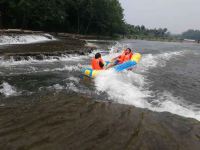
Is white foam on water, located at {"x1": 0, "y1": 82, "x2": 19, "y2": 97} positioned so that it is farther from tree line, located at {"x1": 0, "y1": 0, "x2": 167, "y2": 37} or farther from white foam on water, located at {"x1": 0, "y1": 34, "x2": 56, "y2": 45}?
tree line, located at {"x1": 0, "y1": 0, "x2": 167, "y2": 37}

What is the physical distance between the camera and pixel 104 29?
53.1m

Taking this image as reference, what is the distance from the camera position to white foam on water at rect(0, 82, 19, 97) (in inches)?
284

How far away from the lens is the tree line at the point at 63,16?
3219cm

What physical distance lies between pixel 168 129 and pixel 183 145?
2.19 ft

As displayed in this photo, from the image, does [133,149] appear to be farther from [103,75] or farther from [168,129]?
[103,75]

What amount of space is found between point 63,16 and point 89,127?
34.7 meters

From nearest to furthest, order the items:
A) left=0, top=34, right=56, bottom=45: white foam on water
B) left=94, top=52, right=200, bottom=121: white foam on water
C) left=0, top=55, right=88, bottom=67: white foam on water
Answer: left=94, top=52, right=200, bottom=121: white foam on water < left=0, top=55, right=88, bottom=67: white foam on water < left=0, top=34, right=56, bottom=45: white foam on water

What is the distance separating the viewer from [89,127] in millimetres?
5148

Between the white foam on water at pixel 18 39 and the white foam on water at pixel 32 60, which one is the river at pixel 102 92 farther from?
the white foam on water at pixel 18 39

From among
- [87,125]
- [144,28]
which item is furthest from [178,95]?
[144,28]

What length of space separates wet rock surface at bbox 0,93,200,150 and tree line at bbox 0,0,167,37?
1048 inches

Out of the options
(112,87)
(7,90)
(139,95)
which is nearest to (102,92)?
(112,87)

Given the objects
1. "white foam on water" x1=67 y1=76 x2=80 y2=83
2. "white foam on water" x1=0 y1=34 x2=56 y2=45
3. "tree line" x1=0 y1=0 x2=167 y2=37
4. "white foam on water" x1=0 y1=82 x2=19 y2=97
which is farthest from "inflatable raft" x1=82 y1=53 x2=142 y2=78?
"tree line" x1=0 y1=0 x2=167 y2=37

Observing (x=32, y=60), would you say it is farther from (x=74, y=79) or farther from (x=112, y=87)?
(x=112, y=87)
